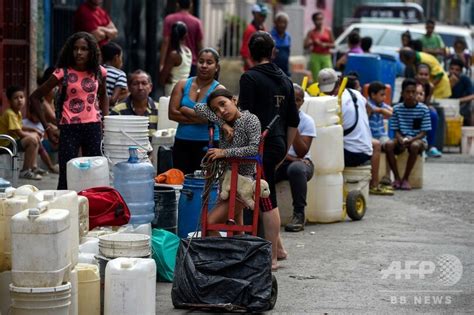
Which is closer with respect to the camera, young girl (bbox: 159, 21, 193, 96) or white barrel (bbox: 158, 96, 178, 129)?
white barrel (bbox: 158, 96, 178, 129)

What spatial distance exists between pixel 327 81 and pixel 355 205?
1392mm

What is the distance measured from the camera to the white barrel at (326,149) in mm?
12766

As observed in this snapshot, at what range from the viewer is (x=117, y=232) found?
934 centimetres

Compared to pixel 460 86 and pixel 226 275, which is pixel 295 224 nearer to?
pixel 226 275

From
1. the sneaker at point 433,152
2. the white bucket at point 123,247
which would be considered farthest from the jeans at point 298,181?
the sneaker at point 433,152

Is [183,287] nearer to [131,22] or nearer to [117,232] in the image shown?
[117,232]

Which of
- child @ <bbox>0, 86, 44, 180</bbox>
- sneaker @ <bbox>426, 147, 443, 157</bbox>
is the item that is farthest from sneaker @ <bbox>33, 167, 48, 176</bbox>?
sneaker @ <bbox>426, 147, 443, 157</bbox>

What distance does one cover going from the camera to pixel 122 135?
1070 cm

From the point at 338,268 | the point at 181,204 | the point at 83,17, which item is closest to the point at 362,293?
the point at 338,268

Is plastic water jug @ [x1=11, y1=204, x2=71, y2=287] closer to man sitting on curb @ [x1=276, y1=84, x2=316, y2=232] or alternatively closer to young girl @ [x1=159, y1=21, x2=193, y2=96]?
man sitting on curb @ [x1=276, y1=84, x2=316, y2=232]

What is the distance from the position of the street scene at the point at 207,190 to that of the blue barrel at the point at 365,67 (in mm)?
2104

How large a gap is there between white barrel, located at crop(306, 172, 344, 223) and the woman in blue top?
187 cm

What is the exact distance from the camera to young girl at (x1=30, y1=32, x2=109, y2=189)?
35.4 feet

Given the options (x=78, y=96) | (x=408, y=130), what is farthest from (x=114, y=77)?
(x=408, y=130)
